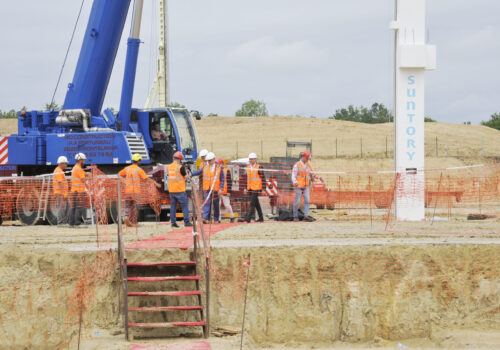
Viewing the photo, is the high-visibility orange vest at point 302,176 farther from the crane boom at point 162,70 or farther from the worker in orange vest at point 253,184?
the crane boom at point 162,70

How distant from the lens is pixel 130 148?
62.1 feet

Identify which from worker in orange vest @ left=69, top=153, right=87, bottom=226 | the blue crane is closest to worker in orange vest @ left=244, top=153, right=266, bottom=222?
the blue crane

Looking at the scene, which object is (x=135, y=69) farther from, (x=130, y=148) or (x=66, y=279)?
(x=66, y=279)

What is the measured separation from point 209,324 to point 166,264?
124 cm

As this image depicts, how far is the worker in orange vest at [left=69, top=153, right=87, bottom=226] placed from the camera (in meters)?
16.6

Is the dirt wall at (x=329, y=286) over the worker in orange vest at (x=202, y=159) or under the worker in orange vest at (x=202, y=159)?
under

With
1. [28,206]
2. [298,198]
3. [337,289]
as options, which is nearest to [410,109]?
[298,198]

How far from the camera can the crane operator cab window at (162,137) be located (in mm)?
20234

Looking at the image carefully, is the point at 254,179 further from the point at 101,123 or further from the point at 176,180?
the point at 101,123

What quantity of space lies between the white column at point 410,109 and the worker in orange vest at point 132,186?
20.2ft

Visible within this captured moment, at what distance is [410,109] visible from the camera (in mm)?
17172

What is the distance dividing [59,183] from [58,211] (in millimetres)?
1411

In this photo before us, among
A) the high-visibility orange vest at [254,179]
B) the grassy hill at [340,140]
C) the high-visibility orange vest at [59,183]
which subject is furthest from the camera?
the grassy hill at [340,140]

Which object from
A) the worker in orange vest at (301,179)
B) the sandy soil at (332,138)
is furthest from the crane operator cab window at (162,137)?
the sandy soil at (332,138)
